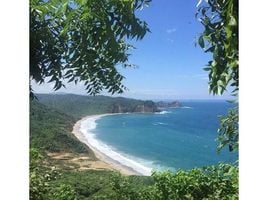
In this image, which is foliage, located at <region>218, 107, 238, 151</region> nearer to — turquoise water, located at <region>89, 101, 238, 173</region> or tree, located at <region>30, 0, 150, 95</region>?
turquoise water, located at <region>89, 101, 238, 173</region>

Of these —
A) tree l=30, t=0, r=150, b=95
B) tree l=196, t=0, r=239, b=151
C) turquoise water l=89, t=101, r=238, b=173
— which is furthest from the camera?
turquoise water l=89, t=101, r=238, b=173

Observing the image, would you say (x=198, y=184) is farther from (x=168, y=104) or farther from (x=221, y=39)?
(x=221, y=39)

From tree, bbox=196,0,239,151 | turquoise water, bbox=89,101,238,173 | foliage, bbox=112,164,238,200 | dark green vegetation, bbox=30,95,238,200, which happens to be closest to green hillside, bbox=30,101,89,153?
dark green vegetation, bbox=30,95,238,200

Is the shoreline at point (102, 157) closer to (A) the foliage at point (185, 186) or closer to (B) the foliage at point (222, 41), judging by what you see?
(A) the foliage at point (185, 186)

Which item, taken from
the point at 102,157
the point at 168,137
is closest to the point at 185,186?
the point at 168,137
